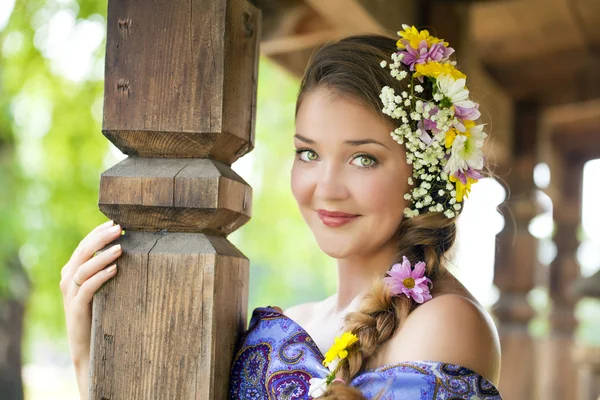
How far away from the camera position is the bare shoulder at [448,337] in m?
1.49

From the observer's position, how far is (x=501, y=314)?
6430 mm

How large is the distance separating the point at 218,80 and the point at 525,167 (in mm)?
5091

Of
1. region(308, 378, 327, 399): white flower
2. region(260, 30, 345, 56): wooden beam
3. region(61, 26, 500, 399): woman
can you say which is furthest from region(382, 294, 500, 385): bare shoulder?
region(260, 30, 345, 56): wooden beam

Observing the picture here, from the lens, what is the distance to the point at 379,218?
1.68m

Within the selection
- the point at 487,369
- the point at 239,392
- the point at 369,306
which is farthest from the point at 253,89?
the point at 487,369

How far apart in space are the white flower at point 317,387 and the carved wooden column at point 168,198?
7.4 inches

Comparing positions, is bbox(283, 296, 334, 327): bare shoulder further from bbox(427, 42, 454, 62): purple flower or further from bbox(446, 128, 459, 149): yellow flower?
bbox(427, 42, 454, 62): purple flower

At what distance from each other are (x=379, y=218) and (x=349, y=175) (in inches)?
4.6

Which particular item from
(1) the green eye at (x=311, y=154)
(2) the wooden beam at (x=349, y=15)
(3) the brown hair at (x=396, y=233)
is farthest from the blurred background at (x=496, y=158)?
(1) the green eye at (x=311, y=154)

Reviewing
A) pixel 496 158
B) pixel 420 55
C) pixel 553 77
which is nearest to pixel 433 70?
pixel 420 55

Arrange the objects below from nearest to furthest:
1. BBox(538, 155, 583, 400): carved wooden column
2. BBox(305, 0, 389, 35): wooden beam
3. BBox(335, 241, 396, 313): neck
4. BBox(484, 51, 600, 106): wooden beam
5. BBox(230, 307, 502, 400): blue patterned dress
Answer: BBox(230, 307, 502, 400): blue patterned dress, BBox(335, 241, 396, 313): neck, BBox(305, 0, 389, 35): wooden beam, BBox(484, 51, 600, 106): wooden beam, BBox(538, 155, 583, 400): carved wooden column

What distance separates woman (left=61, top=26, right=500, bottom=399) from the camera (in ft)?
5.10

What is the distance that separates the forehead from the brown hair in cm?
1

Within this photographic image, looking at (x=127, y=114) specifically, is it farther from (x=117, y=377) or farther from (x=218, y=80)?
(x=117, y=377)
